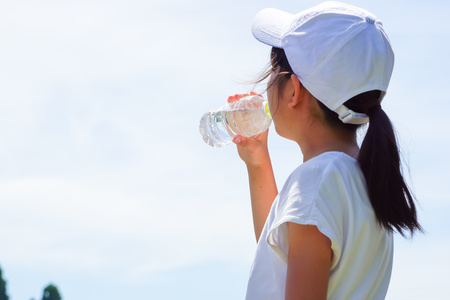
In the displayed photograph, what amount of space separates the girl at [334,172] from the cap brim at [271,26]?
17 millimetres

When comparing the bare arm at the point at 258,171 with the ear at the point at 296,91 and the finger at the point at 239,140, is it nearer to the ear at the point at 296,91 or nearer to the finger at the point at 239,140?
the finger at the point at 239,140

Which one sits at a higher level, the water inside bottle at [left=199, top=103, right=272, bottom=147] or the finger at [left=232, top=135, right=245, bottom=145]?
the water inside bottle at [left=199, top=103, right=272, bottom=147]

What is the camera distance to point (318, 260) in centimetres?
209

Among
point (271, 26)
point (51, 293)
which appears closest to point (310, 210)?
point (271, 26)

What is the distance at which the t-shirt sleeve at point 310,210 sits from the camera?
2105 mm

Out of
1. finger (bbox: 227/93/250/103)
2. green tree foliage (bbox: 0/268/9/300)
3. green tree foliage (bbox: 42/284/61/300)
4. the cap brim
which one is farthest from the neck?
green tree foliage (bbox: 42/284/61/300)

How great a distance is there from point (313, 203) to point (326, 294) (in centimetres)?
27

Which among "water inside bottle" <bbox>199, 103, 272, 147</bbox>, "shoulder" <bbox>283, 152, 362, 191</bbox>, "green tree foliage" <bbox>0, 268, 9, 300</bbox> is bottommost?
"green tree foliage" <bbox>0, 268, 9, 300</bbox>

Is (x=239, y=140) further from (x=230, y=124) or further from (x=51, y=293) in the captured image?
(x=51, y=293)

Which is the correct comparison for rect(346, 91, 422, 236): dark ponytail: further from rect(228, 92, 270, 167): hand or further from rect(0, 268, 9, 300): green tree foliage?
rect(0, 268, 9, 300): green tree foliage

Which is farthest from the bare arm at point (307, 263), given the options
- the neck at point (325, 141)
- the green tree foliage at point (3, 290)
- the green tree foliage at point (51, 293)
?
the green tree foliage at point (51, 293)

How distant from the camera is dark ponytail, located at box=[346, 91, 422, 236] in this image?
2.22m

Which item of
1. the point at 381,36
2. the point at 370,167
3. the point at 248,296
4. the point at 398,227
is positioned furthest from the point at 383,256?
the point at 381,36

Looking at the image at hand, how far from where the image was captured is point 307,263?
2080 mm
